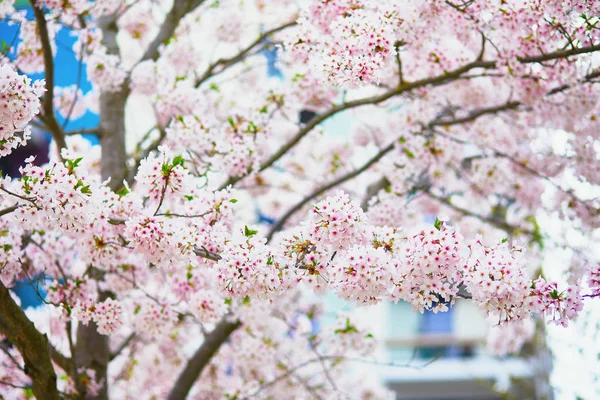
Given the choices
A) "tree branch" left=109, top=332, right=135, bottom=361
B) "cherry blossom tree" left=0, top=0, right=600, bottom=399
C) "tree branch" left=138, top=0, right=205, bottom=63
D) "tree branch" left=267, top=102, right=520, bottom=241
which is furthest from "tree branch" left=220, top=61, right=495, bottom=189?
"tree branch" left=109, top=332, right=135, bottom=361

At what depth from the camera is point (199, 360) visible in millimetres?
5266

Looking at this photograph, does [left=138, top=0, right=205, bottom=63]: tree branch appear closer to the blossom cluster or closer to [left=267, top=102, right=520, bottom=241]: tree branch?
[left=267, top=102, right=520, bottom=241]: tree branch

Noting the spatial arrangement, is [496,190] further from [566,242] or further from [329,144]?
[329,144]

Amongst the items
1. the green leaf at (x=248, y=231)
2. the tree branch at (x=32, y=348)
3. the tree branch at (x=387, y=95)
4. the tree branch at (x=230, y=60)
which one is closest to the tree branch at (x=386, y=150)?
the tree branch at (x=387, y=95)

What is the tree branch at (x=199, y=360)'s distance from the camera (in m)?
5.19

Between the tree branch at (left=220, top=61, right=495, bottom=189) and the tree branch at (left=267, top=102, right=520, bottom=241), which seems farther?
the tree branch at (left=267, top=102, right=520, bottom=241)

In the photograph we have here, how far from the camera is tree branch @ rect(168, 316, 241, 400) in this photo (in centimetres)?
519

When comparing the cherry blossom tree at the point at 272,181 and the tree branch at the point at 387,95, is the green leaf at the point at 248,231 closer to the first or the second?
the cherry blossom tree at the point at 272,181

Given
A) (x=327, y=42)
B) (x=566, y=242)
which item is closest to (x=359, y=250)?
(x=327, y=42)

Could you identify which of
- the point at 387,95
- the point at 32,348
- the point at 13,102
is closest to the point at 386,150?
the point at 387,95

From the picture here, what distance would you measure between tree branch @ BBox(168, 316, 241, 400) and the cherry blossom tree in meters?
0.02

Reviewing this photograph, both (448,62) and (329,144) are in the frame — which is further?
(329,144)

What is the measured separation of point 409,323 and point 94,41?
14.7 meters

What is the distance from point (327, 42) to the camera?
3828 millimetres
